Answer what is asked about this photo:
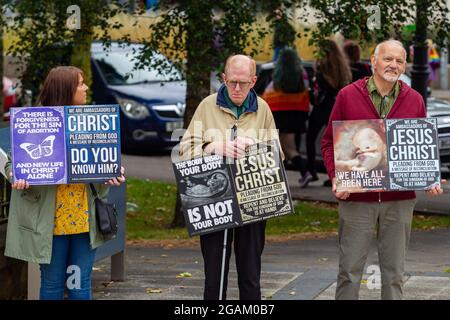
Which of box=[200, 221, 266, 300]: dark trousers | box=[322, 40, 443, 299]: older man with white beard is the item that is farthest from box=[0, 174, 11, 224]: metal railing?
box=[322, 40, 443, 299]: older man with white beard

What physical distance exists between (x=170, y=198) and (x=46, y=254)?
847cm

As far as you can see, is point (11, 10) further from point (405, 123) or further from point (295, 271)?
point (405, 123)

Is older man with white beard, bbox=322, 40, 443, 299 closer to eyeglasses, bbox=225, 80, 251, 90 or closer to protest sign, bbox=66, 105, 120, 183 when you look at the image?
eyeglasses, bbox=225, 80, 251, 90

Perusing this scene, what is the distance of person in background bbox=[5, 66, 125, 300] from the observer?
704cm

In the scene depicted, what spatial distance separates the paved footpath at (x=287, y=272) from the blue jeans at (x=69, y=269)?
153 centimetres

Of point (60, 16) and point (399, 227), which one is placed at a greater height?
point (60, 16)

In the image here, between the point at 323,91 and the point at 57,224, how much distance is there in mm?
8875

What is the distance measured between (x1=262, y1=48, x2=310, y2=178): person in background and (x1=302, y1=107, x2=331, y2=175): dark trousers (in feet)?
0.70

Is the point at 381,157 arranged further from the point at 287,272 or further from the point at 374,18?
the point at 374,18

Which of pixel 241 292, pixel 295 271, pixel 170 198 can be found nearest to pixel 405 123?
pixel 241 292

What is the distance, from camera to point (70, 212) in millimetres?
7070

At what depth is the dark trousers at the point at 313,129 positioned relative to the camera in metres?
15.9

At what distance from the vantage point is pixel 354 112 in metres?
7.21

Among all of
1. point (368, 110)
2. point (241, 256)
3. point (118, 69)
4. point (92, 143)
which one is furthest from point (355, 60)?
point (92, 143)
